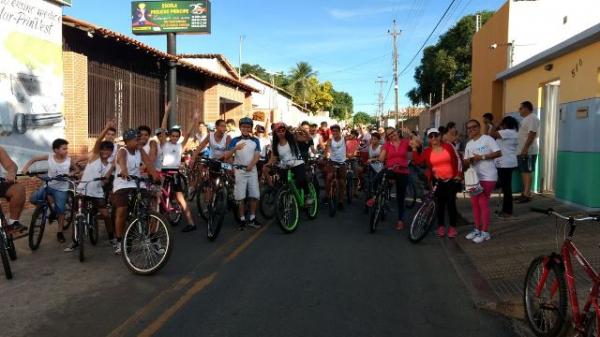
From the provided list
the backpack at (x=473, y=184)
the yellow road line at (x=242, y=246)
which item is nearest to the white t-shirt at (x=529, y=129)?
the backpack at (x=473, y=184)

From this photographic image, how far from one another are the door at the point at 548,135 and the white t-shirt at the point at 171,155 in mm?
8069

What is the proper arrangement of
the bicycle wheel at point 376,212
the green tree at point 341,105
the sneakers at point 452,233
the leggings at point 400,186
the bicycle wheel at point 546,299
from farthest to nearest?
the green tree at point 341,105 → the leggings at point 400,186 → the bicycle wheel at point 376,212 → the sneakers at point 452,233 → the bicycle wheel at point 546,299

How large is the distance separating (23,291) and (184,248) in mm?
2432

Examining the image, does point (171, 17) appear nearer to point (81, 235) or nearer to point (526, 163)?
point (526, 163)

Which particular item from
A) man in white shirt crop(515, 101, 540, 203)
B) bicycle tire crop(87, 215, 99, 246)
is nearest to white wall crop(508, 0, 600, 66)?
man in white shirt crop(515, 101, 540, 203)

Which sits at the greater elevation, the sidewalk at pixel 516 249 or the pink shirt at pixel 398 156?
the pink shirt at pixel 398 156

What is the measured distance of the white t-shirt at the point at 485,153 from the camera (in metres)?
8.43

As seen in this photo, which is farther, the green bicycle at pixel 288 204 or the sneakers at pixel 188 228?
the sneakers at pixel 188 228

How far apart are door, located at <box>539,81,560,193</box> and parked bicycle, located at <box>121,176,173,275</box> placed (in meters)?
9.23

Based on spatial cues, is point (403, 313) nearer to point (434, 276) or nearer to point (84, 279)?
point (434, 276)

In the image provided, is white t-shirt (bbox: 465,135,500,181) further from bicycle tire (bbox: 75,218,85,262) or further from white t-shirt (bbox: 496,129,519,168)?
bicycle tire (bbox: 75,218,85,262)

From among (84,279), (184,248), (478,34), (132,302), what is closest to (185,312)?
(132,302)

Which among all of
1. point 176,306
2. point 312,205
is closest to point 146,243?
point 176,306

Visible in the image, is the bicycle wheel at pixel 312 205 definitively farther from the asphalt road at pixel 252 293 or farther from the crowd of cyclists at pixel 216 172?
the asphalt road at pixel 252 293
